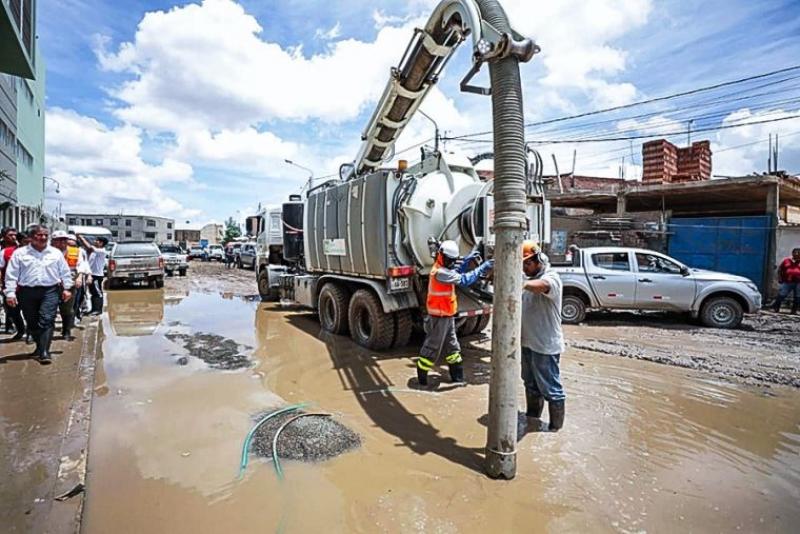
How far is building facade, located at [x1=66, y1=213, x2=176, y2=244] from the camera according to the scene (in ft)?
245

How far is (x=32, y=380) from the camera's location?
544 centimetres

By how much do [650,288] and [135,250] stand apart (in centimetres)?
1554

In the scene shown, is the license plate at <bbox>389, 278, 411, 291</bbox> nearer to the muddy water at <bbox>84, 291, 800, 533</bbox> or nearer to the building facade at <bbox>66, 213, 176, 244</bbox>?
the muddy water at <bbox>84, 291, 800, 533</bbox>

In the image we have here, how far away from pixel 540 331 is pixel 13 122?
2754cm

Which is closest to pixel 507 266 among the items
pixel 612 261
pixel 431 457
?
pixel 431 457

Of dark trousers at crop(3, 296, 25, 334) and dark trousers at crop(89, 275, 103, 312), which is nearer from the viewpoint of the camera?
dark trousers at crop(3, 296, 25, 334)

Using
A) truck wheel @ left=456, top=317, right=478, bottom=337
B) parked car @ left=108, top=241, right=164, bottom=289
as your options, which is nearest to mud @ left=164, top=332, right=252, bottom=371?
truck wheel @ left=456, top=317, right=478, bottom=337

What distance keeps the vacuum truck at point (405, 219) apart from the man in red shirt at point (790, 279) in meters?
Answer: 7.83

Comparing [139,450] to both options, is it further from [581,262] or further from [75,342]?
[581,262]

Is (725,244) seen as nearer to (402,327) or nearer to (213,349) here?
(402,327)

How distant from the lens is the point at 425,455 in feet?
12.8

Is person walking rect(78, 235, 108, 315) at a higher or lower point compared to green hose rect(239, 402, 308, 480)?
higher

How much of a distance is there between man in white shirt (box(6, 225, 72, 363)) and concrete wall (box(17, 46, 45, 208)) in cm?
2276

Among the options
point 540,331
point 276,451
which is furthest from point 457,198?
point 276,451
